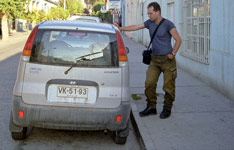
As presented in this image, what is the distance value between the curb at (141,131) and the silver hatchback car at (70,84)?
405 millimetres

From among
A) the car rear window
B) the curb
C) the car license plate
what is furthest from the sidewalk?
the car rear window

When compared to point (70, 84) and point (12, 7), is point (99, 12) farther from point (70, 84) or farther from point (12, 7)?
point (70, 84)

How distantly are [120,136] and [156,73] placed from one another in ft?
4.91

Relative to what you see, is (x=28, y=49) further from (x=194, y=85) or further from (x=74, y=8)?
(x=74, y=8)

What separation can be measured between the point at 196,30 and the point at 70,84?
20.5 ft

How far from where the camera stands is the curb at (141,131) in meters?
4.42

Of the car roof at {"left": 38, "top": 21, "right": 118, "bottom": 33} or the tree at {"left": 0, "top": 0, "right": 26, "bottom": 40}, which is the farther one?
the tree at {"left": 0, "top": 0, "right": 26, "bottom": 40}

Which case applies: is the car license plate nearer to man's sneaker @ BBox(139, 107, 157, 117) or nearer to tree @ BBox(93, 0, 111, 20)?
man's sneaker @ BBox(139, 107, 157, 117)

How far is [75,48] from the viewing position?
14.2 ft

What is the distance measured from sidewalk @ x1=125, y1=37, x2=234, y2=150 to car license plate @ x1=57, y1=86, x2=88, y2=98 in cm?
106

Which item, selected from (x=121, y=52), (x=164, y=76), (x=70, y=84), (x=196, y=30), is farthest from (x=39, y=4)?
→ (x=70, y=84)

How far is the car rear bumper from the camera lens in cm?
410

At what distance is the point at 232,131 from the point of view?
496cm

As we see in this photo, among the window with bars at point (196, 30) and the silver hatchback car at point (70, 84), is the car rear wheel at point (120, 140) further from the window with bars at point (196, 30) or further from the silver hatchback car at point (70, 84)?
the window with bars at point (196, 30)
